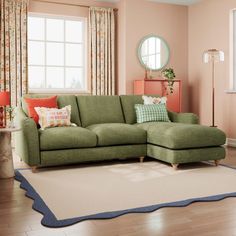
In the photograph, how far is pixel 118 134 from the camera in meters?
4.52

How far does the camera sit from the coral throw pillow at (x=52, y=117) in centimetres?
450

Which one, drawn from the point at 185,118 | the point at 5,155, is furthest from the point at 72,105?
the point at 185,118

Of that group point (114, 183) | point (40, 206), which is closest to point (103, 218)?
point (40, 206)

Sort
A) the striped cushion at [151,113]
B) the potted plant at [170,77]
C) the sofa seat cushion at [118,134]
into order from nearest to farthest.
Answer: the sofa seat cushion at [118,134], the striped cushion at [151,113], the potted plant at [170,77]

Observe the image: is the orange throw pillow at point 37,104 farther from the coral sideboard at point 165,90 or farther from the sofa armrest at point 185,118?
the coral sideboard at point 165,90

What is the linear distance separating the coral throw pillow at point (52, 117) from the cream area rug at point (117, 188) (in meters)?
0.58

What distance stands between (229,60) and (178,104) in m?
1.21

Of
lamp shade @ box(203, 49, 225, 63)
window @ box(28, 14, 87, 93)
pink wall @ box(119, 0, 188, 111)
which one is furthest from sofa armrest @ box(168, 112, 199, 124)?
window @ box(28, 14, 87, 93)

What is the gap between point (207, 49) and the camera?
6781 mm

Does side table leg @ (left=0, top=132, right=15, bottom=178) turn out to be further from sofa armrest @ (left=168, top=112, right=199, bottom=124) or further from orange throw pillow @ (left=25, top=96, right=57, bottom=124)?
sofa armrest @ (left=168, top=112, right=199, bottom=124)

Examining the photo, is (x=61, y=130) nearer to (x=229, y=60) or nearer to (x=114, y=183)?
(x=114, y=183)

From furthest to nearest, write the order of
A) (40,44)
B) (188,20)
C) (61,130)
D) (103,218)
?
(188,20) < (40,44) < (61,130) < (103,218)

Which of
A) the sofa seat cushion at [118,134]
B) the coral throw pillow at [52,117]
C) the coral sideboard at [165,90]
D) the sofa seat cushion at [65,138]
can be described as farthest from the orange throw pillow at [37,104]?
the coral sideboard at [165,90]

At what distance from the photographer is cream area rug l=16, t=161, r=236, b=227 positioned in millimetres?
2795
